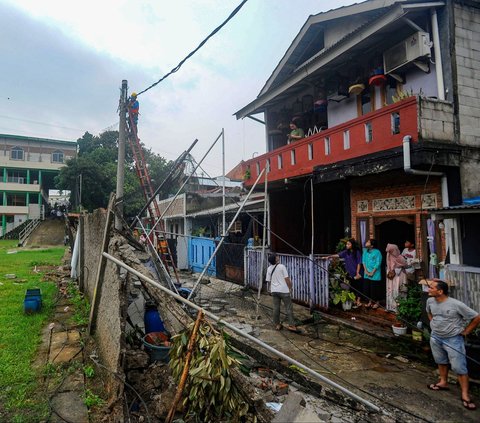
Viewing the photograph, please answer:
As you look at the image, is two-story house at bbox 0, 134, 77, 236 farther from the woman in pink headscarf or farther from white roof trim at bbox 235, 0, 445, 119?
the woman in pink headscarf

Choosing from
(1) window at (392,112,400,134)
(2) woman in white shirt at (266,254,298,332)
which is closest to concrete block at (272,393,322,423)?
(2) woman in white shirt at (266,254,298,332)

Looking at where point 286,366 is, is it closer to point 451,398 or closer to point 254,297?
point 451,398

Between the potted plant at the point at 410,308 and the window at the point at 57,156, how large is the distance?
150 feet

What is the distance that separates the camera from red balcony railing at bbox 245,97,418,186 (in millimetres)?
6309

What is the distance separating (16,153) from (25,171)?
245 centimetres

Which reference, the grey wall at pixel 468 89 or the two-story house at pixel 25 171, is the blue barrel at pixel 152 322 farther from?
the two-story house at pixel 25 171

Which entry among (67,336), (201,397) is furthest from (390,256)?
(67,336)

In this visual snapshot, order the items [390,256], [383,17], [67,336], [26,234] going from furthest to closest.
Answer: [26,234], [390,256], [383,17], [67,336]

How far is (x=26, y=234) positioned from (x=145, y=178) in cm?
2842

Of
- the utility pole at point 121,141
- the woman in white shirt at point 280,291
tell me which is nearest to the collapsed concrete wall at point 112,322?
the woman in white shirt at point 280,291

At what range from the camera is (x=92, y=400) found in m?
3.65

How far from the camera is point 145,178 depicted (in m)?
12.8

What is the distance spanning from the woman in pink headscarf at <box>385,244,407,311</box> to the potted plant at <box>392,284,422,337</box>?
0.67m

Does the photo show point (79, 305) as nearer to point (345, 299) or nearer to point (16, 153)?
point (345, 299)
